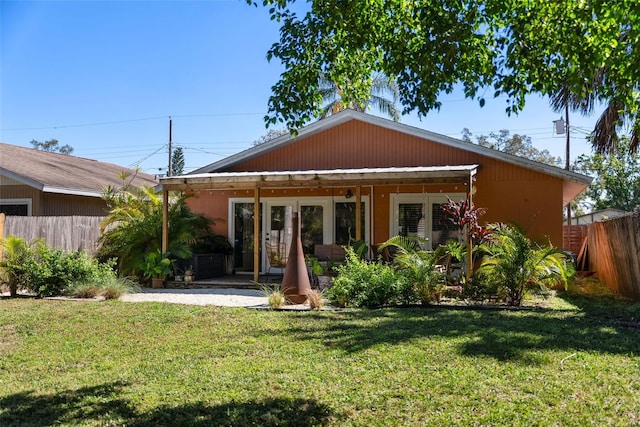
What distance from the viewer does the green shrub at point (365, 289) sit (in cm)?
855

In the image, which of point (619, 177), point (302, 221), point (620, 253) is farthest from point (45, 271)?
point (619, 177)

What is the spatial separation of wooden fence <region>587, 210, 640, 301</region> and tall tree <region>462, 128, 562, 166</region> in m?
34.7

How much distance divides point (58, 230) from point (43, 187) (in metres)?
2.32

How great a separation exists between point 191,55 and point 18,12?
670cm

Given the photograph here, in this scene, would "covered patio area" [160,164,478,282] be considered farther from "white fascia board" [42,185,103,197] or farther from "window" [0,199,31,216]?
"window" [0,199,31,216]

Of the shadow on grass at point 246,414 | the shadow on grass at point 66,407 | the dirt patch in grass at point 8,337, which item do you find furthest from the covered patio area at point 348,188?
the shadow on grass at point 66,407

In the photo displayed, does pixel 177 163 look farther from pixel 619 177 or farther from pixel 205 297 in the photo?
pixel 205 297

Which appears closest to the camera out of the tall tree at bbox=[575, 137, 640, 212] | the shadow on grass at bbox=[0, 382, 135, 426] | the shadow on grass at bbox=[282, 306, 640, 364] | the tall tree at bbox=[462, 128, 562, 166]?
the shadow on grass at bbox=[0, 382, 135, 426]

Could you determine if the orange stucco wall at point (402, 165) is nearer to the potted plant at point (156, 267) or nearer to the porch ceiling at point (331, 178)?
the porch ceiling at point (331, 178)

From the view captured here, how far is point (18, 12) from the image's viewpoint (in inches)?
211

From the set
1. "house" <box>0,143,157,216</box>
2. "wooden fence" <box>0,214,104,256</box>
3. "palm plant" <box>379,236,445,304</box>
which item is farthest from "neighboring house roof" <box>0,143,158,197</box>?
"palm plant" <box>379,236,445,304</box>

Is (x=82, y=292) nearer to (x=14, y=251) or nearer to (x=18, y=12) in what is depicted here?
(x=14, y=251)

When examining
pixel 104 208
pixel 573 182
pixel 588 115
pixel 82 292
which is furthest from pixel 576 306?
pixel 104 208

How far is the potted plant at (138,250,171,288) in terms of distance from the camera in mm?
11508
